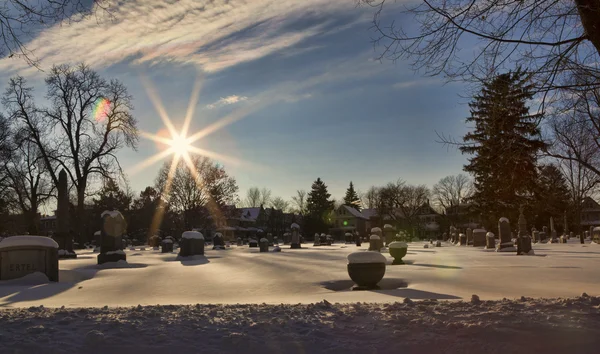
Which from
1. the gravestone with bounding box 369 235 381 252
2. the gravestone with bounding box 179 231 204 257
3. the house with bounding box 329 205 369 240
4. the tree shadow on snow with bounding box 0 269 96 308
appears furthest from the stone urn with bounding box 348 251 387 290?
the house with bounding box 329 205 369 240

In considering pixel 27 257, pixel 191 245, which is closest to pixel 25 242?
pixel 27 257

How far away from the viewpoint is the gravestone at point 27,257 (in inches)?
570

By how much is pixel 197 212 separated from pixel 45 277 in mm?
44506

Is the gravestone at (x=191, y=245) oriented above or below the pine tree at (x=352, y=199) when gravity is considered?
below

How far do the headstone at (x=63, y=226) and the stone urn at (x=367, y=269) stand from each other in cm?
2310

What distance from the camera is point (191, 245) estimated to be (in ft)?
92.9

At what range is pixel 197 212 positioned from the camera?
5866 cm

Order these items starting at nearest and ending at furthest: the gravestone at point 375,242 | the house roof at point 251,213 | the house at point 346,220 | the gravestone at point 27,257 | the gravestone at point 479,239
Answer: the gravestone at point 27,257, the gravestone at point 375,242, the gravestone at point 479,239, the house at point 346,220, the house roof at point 251,213

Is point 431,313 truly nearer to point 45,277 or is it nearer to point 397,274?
point 397,274

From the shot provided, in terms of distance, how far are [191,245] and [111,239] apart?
6.24m

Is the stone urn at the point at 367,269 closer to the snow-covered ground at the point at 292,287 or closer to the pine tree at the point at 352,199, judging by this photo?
the snow-covered ground at the point at 292,287

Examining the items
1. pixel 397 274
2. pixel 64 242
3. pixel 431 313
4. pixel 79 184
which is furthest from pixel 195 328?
pixel 79 184

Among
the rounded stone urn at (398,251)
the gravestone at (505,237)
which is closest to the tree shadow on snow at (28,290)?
the rounded stone urn at (398,251)

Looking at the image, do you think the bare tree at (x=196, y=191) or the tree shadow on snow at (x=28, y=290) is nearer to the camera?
the tree shadow on snow at (x=28, y=290)
